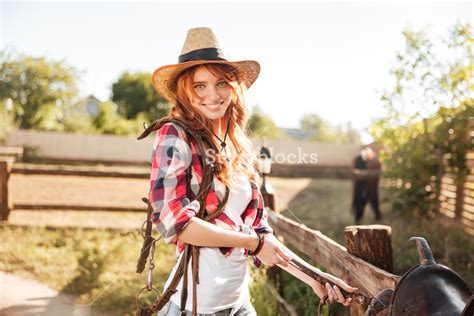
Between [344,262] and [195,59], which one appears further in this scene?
[344,262]

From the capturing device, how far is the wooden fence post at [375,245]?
199 cm

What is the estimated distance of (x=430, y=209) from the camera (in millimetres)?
7266

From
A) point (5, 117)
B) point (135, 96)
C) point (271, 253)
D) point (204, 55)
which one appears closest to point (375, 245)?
point (271, 253)

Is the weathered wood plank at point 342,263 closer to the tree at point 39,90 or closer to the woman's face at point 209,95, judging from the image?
the woman's face at point 209,95

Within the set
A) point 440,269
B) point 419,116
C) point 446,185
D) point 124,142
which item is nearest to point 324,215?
point 446,185

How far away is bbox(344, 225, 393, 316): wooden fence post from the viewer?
1.99 metres

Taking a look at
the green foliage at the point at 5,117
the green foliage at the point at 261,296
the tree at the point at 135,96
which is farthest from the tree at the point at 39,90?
the green foliage at the point at 261,296

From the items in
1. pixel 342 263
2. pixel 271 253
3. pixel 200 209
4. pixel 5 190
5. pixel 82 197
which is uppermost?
pixel 200 209

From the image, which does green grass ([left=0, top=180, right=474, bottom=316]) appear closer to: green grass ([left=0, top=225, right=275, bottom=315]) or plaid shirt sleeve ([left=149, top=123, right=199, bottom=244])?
green grass ([left=0, top=225, right=275, bottom=315])

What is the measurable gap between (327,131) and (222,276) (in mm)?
35698

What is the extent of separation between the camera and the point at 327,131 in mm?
36438

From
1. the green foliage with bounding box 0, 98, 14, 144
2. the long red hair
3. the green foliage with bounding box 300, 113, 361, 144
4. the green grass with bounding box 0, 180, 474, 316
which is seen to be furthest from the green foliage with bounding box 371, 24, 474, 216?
the green foliage with bounding box 300, 113, 361, 144

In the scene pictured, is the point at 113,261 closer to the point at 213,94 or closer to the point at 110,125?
the point at 213,94

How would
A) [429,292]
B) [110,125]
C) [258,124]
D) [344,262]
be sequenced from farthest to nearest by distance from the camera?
[110,125], [258,124], [344,262], [429,292]
